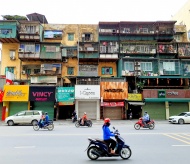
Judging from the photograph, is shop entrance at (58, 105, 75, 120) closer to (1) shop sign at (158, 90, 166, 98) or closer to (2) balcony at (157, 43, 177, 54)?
(1) shop sign at (158, 90, 166, 98)

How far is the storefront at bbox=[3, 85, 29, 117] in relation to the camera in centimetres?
3173

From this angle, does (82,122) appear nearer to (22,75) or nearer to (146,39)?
(22,75)

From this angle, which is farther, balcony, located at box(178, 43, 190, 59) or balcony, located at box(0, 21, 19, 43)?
balcony, located at box(178, 43, 190, 59)

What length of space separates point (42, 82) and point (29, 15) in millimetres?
13594

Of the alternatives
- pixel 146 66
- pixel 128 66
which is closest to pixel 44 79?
pixel 128 66

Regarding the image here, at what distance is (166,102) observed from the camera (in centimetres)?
3303

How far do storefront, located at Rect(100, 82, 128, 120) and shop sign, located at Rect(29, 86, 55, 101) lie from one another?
6.80 metres

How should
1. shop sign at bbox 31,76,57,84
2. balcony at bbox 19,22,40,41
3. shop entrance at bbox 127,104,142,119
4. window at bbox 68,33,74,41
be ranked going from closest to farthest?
shop entrance at bbox 127,104,142,119
shop sign at bbox 31,76,57,84
balcony at bbox 19,22,40,41
window at bbox 68,33,74,41

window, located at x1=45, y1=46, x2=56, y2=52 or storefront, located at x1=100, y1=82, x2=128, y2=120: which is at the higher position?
window, located at x1=45, y1=46, x2=56, y2=52

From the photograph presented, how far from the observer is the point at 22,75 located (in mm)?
37094

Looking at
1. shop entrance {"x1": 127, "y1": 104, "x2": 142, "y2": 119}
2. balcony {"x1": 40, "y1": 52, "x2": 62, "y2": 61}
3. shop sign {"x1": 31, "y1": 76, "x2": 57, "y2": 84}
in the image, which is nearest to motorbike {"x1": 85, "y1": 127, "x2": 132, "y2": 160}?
shop entrance {"x1": 127, "y1": 104, "x2": 142, "y2": 119}

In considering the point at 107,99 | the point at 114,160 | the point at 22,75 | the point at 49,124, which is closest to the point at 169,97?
the point at 107,99

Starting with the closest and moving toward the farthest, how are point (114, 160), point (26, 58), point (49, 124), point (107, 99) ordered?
point (114, 160), point (49, 124), point (107, 99), point (26, 58)

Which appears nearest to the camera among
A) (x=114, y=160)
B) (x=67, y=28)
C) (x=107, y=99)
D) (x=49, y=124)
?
(x=114, y=160)
